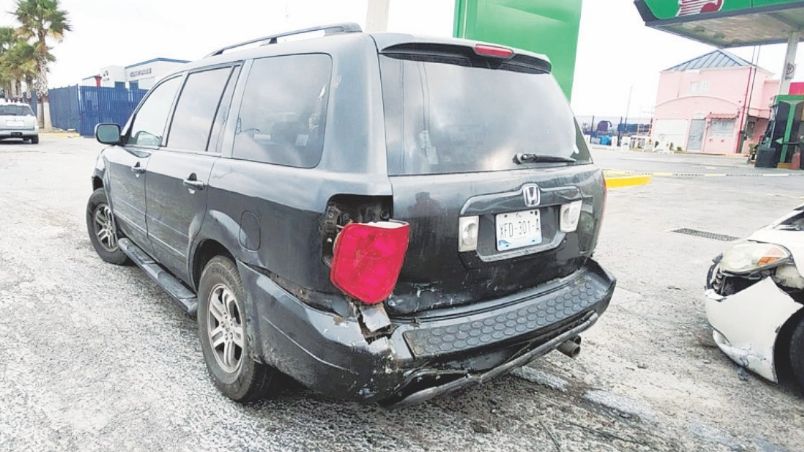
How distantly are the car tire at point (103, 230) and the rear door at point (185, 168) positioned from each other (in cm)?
134

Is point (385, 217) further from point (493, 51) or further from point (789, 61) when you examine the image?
point (789, 61)

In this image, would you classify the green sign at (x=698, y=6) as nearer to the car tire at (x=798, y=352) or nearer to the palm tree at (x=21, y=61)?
the car tire at (x=798, y=352)

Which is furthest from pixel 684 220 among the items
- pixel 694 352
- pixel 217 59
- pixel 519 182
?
pixel 217 59

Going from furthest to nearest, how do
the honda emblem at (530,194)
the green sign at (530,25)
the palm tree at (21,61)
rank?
the palm tree at (21,61), the green sign at (530,25), the honda emblem at (530,194)

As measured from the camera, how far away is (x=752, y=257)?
3033 mm

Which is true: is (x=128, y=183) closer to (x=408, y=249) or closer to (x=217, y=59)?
(x=217, y=59)

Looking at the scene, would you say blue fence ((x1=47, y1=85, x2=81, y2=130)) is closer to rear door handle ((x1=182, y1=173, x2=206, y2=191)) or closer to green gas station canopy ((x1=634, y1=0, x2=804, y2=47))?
green gas station canopy ((x1=634, y1=0, x2=804, y2=47))

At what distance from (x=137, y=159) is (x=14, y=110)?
65.7 ft

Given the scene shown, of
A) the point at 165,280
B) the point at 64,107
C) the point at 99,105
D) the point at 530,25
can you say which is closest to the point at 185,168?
the point at 165,280

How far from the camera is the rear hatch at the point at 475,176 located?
2.03 meters

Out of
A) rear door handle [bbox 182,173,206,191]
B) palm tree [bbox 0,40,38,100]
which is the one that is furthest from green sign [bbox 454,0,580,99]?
palm tree [bbox 0,40,38,100]

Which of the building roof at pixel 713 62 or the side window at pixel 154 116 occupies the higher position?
the building roof at pixel 713 62

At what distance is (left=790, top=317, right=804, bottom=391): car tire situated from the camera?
9.07ft

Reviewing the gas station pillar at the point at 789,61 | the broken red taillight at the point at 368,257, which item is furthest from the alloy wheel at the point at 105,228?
the gas station pillar at the point at 789,61
